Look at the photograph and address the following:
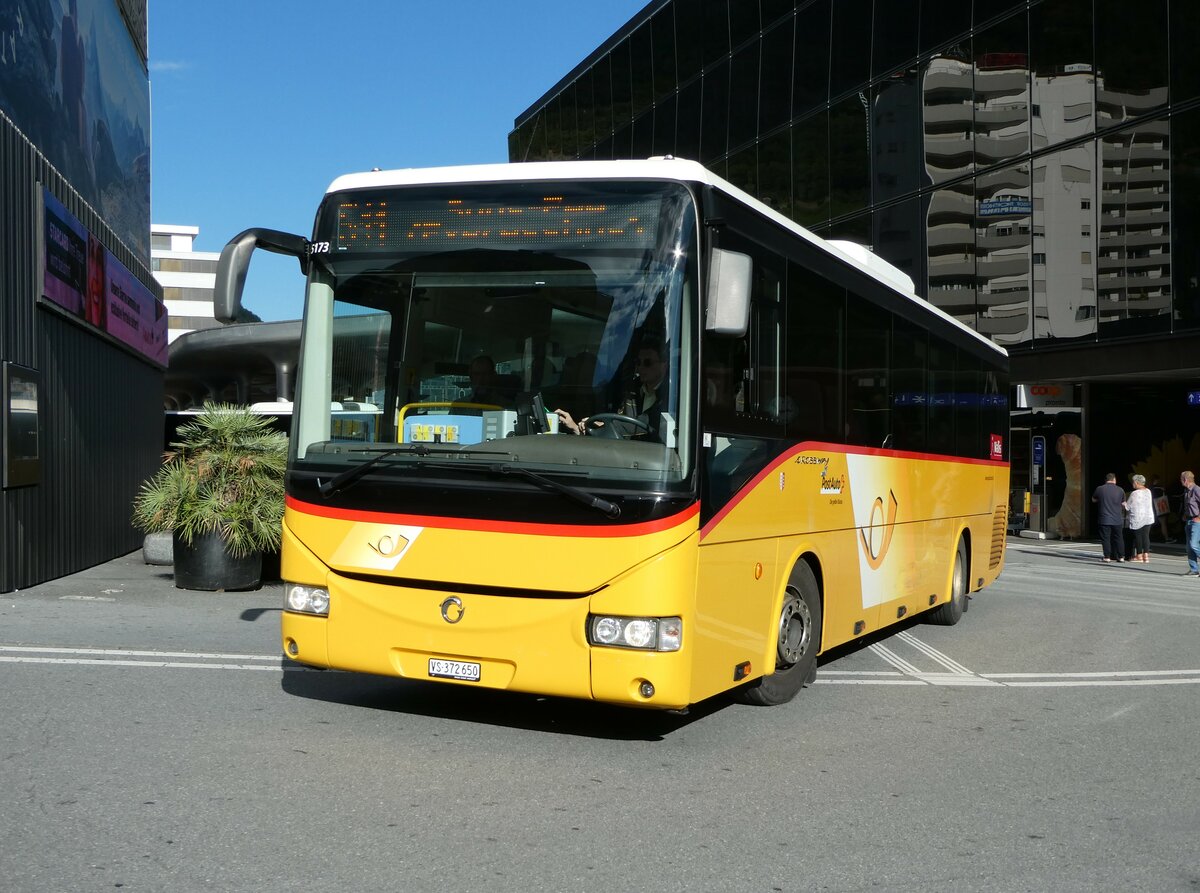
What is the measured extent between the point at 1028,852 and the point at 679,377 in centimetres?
273

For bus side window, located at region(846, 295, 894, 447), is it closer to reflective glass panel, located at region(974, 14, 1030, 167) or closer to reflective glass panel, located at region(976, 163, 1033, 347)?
reflective glass panel, located at region(976, 163, 1033, 347)

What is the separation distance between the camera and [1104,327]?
26.1 meters

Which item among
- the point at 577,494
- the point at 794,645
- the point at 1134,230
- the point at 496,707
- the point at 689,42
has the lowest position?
the point at 496,707

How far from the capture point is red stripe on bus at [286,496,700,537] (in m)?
6.30

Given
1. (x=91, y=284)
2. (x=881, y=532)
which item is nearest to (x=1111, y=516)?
(x=881, y=532)

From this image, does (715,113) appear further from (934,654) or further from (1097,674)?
(1097,674)

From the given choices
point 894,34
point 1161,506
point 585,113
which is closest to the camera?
point 1161,506

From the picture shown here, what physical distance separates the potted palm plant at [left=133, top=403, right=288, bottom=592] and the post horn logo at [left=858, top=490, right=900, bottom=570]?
7355mm

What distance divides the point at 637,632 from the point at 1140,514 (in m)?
20.5

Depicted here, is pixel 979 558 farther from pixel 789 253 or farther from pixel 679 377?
pixel 679 377

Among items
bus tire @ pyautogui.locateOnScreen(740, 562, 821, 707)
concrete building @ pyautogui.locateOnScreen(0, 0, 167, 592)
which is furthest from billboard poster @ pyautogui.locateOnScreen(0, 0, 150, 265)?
bus tire @ pyautogui.locateOnScreen(740, 562, 821, 707)

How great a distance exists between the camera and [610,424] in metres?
6.50

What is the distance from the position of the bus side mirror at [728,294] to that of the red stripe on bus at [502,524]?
3.05ft

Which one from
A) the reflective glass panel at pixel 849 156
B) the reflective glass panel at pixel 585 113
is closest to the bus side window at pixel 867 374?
the reflective glass panel at pixel 849 156
